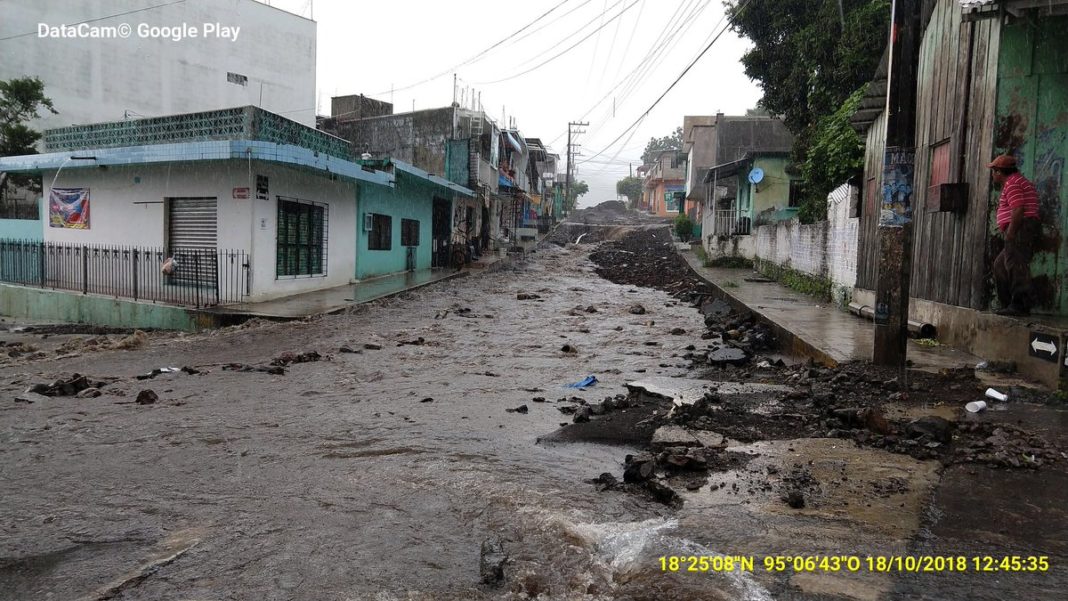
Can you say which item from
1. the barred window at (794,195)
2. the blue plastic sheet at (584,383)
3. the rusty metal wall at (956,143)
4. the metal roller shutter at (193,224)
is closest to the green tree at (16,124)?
the metal roller shutter at (193,224)

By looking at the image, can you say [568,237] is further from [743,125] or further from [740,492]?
[740,492]

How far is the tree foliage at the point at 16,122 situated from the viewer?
19.1m

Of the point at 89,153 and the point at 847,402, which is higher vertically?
the point at 89,153

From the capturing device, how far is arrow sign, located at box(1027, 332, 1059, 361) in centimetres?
545

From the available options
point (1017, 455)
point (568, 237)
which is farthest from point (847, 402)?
point (568, 237)

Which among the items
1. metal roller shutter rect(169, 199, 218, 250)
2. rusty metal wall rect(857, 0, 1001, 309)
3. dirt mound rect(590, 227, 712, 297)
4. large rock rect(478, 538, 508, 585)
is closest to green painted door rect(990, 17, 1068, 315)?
rusty metal wall rect(857, 0, 1001, 309)

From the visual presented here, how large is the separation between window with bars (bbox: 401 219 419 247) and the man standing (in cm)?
1730

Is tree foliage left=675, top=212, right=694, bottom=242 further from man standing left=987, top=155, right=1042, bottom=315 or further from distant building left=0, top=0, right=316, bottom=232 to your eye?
man standing left=987, top=155, right=1042, bottom=315

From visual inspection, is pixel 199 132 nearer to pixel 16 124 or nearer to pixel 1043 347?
pixel 16 124

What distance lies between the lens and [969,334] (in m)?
6.94

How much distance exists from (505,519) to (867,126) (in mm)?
10786

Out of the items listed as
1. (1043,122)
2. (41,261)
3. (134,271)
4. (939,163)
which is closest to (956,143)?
(939,163)

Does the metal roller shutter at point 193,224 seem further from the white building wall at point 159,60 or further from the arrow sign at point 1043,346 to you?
the white building wall at point 159,60

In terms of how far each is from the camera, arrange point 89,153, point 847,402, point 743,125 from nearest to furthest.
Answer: point 847,402 < point 89,153 < point 743,125
